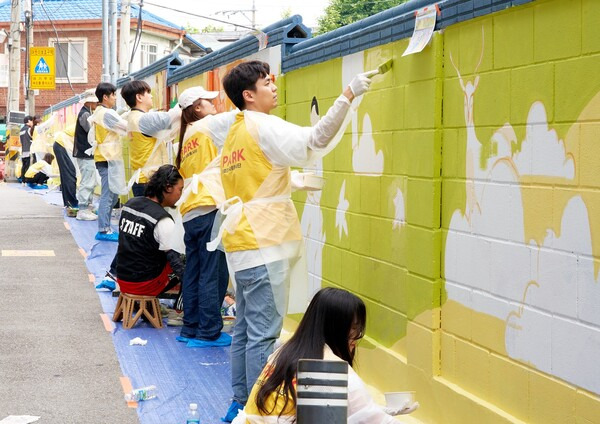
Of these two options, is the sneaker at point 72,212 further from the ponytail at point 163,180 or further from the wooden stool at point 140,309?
the ponytail at point 163,180

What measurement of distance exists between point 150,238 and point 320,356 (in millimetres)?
4779

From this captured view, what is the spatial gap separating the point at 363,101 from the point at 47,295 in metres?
5.01

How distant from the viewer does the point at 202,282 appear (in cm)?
785

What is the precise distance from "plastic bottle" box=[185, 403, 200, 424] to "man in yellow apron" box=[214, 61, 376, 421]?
0.34m

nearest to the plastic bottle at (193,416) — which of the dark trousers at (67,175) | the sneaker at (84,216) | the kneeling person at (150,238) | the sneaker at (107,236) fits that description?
the kneeling person at (150,238)

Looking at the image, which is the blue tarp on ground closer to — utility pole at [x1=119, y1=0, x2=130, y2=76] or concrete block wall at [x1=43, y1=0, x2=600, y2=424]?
concrete block wall at [x1=43, y1=0, x2=600, y2=424]

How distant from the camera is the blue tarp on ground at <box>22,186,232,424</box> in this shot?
6254 millimetres

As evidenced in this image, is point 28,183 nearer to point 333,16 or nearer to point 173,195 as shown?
point 173,195

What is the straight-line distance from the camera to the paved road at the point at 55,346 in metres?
6.33

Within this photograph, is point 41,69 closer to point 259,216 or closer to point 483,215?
point 259,216

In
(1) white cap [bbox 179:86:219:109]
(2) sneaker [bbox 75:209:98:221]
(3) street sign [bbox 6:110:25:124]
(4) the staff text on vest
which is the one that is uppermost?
(3) street sign [bbox 6:110:25:124]

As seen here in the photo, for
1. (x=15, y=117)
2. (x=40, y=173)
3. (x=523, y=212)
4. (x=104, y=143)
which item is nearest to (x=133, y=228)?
(x=523, y=212)

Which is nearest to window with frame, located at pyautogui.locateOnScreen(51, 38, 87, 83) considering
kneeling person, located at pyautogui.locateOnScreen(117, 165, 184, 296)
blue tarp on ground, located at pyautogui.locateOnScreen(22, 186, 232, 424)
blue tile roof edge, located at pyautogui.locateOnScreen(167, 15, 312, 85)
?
blue tile roof edge, located at pyautogui.locateOnScreen(167, 15, 312, 85)

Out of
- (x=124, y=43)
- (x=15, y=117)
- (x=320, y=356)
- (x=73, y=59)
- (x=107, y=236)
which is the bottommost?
(x=107, y=236)
